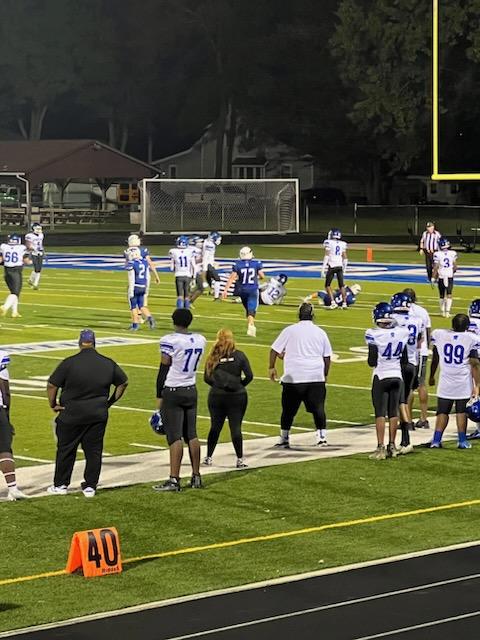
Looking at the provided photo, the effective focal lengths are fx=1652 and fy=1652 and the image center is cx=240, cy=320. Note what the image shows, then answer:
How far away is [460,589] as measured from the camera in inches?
462

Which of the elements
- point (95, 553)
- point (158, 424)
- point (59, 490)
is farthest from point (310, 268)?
point (95, 553)

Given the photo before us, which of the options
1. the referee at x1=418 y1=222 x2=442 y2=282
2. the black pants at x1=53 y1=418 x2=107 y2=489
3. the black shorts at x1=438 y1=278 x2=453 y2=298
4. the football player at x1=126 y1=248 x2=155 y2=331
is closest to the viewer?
the black pants at x1=53 y1=418 x2=107 y2=489

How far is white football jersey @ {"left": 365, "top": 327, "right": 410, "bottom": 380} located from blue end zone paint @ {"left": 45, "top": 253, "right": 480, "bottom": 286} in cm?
2477

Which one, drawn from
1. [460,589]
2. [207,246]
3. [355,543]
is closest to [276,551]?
[355,543]

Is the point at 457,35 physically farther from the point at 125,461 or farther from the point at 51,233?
the point at 125,461

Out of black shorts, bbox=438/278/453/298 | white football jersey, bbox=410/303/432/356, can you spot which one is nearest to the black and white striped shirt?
black shorts, bbox=438/278/453/298

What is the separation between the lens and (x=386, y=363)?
1681cm

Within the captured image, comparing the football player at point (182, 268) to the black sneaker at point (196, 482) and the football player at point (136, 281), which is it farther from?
the black sneaker at point (196, 482)

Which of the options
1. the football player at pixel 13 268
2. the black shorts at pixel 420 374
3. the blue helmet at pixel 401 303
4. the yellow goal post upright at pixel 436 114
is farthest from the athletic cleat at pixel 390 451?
the football player at pixel 13 268

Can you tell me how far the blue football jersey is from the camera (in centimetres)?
2892

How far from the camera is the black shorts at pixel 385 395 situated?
16.9 m

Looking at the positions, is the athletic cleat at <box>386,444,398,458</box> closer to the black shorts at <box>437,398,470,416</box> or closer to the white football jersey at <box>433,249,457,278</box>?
the black shorts at <box>437,398,470,416</box>

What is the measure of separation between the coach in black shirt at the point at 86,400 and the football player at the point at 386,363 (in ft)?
10.0

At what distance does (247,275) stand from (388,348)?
12311 mm
